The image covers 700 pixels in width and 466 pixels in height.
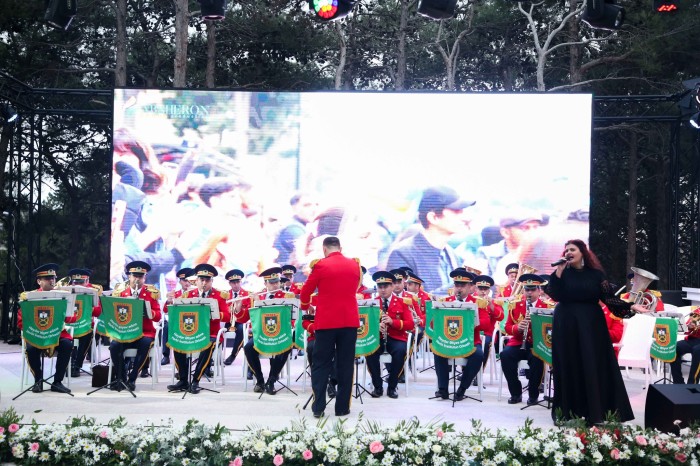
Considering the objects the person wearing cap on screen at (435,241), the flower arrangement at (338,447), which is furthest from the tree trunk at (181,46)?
Result: the flower arrangement at (338,447)

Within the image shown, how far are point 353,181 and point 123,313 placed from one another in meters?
6.51

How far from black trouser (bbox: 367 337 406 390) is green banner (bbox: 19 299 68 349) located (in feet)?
11.4

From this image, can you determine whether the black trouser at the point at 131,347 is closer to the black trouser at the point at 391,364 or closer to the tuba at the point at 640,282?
the black trouser at the point at 391,364

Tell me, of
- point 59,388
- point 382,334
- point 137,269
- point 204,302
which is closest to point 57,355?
point 59,388

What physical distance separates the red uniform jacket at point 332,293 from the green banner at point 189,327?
6.03ft

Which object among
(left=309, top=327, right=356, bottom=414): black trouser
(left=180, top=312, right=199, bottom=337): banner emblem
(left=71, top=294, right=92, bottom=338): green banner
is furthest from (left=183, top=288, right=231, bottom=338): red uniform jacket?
(left=309, top=327, right=356, bottom=414): black trouser

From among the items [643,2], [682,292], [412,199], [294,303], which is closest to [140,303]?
[294,303]

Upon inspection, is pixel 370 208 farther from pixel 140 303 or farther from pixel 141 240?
pixel 140 303

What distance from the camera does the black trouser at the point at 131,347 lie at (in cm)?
970

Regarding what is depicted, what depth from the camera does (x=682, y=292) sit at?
15195mm

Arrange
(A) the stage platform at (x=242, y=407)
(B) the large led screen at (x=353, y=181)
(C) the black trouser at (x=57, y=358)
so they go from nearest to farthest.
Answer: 1. (A) the stage platform at (x=242, y=407)
2. (C) the black trouser at (x=57, y=358)
3. (B) the large led screen at (x=353, y=181)

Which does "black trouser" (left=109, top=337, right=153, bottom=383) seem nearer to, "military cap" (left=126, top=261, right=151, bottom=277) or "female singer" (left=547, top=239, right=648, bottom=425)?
"military cap" (left=126, top=261, right=151, bottom=277)

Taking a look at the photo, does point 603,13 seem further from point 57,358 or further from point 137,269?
point 57,358

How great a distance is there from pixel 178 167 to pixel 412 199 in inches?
166
